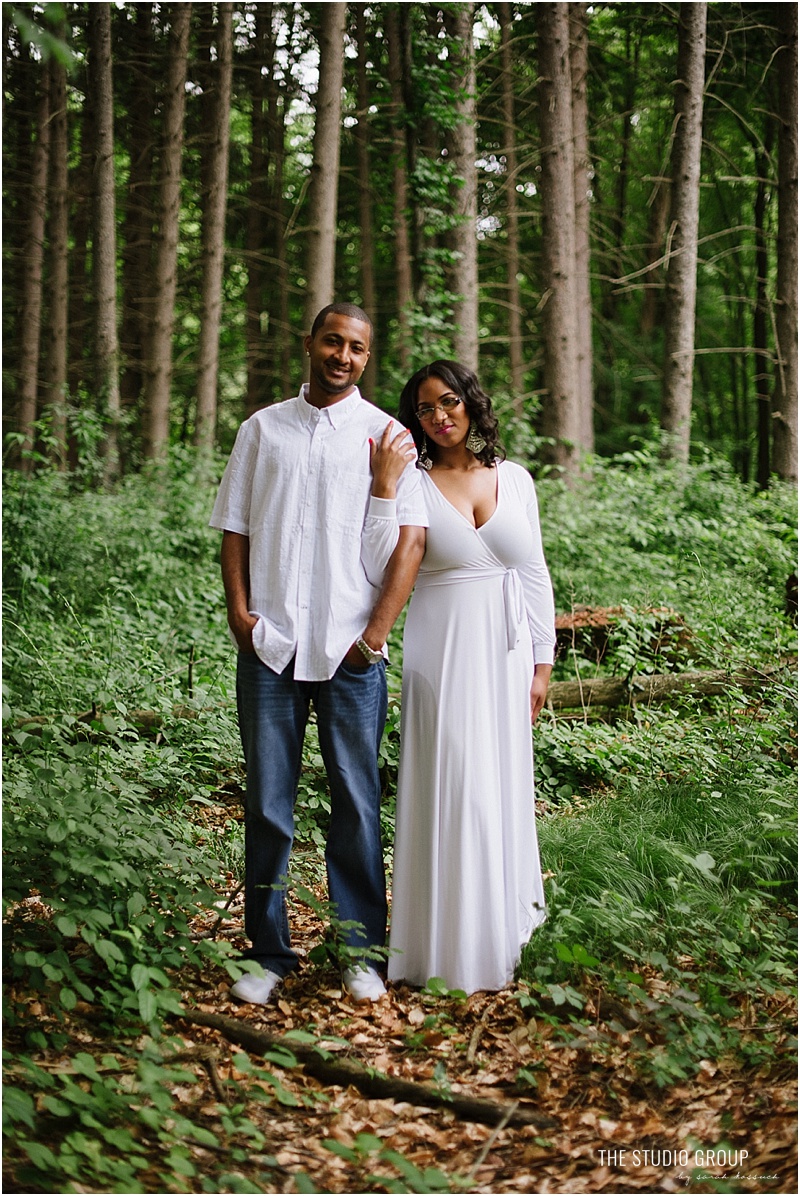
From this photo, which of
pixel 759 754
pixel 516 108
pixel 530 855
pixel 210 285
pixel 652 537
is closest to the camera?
pixel 530 855

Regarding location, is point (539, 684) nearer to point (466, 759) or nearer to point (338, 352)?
point (466, 759)

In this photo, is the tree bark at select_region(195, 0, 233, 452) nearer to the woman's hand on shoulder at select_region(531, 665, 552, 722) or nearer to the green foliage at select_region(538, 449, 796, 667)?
the green foliage at select_region(538, 449, 796, 667)

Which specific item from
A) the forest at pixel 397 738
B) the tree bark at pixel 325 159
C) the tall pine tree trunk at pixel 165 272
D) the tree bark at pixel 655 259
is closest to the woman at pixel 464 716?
the forest at pixel 397 738

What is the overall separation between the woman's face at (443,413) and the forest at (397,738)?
1.78 m

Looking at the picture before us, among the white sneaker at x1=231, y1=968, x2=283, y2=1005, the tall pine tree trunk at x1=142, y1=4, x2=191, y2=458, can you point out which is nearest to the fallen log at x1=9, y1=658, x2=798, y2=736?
the white sneaker at x1=231, y1=968, x2=283, y2=1005

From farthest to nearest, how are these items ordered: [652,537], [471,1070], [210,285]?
[210,285]
[652,537]
[471,1070]

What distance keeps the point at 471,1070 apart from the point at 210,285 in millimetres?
13974

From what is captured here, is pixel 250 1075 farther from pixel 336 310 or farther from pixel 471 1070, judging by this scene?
pixel 336 310

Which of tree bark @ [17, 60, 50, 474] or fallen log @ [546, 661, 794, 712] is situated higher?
tree bark @ [17, 60, 50, 474]

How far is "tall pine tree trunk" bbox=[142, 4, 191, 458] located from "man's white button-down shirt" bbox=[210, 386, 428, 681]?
1118 cm

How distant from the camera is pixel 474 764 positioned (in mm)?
3918

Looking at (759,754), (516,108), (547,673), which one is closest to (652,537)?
(759,754)

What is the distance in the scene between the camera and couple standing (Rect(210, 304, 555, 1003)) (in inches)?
151

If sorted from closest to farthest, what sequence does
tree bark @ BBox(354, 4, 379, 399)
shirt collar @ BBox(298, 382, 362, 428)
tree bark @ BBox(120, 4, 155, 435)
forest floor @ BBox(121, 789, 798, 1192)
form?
forest floor @ BBox(121, 789, 798, 1192) < shirt collar @ BBox(298, 382, 362, 428) < tree bark @ BBox(120, 4, 155, 435) < tree bark @ BBox(354, 4, 379, 399)
